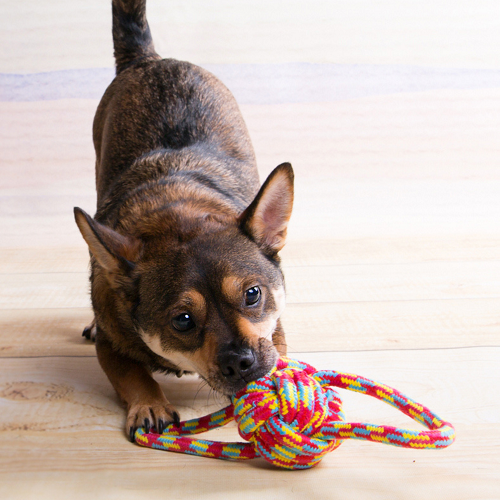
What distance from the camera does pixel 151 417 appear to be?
1.90m

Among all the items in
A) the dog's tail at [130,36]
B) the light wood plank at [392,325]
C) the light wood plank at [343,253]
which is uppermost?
the dog's tail at [130,36]

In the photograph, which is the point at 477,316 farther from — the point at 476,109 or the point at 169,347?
the point at 476,109

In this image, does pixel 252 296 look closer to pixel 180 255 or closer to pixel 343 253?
pixel 180 255

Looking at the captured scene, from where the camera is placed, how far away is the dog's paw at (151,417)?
187cm

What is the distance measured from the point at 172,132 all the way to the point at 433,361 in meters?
1.42

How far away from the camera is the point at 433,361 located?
2236 millimetres

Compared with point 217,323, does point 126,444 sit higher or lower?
lower

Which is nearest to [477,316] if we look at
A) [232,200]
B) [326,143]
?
[232,200]

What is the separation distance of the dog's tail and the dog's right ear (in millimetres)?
1582

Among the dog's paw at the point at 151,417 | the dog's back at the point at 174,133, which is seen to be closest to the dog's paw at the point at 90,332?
the dog's back at the point at 174,133

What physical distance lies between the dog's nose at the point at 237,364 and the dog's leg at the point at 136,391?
1.02ft

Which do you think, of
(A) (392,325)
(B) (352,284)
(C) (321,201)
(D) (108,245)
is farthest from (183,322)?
(C) (321,201)

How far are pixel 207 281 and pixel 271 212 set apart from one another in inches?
14.7

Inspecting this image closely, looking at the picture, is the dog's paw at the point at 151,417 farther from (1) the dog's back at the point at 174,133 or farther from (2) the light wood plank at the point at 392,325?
(1) the dog's back at the point at 174,133
